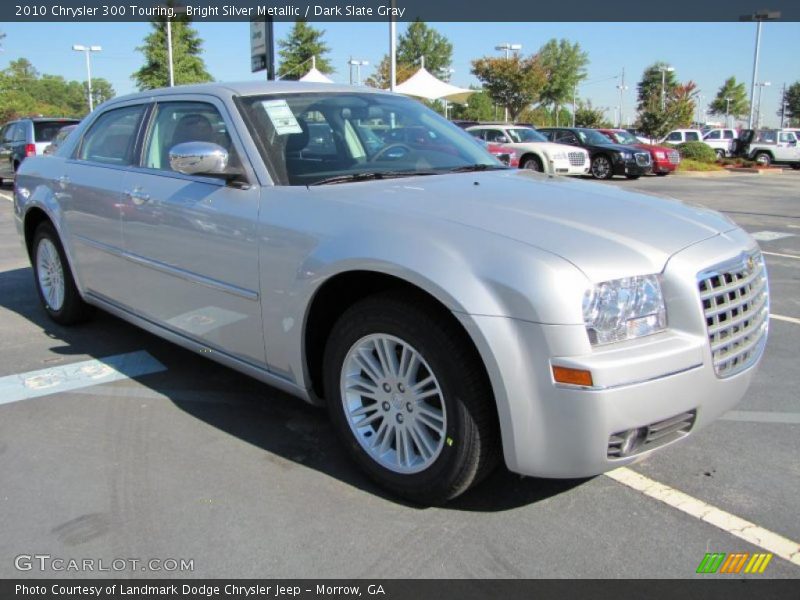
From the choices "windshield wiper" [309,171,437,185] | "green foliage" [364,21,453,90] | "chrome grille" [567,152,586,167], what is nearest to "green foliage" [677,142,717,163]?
"chrome grille" [567,152,586,167]

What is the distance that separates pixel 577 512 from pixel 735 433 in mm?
Answer: 1189

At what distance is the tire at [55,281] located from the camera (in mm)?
5055

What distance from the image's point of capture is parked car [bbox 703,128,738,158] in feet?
123

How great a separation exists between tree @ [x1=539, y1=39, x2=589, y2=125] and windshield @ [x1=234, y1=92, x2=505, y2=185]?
206 feet

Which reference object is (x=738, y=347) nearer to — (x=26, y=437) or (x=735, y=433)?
(x=735, y=433)

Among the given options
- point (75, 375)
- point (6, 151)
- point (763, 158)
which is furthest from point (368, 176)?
point (763, 158)

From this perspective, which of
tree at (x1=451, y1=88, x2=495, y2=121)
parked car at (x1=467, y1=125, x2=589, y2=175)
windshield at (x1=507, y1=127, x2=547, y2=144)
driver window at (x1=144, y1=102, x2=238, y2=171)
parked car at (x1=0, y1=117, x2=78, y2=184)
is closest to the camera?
driver window at (x1=144, y1=102, x2=238, y2=171)

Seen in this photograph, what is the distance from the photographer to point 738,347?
2.62 meters

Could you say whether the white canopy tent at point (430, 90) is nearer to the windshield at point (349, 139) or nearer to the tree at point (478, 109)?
the windshield at point (349, 139)

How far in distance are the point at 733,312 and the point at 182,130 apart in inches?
115

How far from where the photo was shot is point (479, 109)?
56750 millimetres

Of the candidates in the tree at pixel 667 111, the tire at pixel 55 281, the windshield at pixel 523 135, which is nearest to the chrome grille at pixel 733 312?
the tire at pixel 55 281

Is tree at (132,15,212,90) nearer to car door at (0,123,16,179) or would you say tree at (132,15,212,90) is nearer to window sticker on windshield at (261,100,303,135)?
car door at (0,123,16,179)

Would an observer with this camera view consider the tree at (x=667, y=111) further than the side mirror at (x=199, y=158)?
Yes
